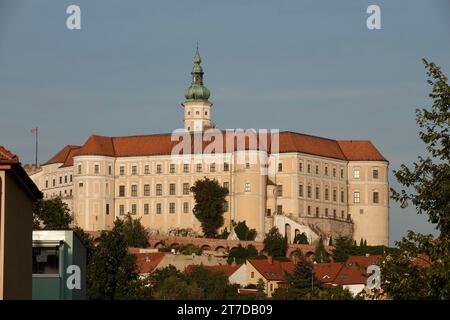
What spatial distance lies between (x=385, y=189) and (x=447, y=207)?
4693 inches

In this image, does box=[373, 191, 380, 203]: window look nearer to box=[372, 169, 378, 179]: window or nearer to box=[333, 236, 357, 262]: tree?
box=[372, 169, 378, 179]: window

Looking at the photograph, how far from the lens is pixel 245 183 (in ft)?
442

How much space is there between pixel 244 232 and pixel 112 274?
75.8 m

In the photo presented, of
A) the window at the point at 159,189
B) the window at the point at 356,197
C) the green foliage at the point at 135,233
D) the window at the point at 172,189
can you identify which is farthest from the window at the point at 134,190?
the window at the point at 356,197

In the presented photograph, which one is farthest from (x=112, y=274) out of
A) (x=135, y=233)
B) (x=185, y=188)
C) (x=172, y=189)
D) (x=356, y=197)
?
(x=356, y=197)

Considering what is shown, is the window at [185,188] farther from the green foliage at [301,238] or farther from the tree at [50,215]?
the tree at [50,215]

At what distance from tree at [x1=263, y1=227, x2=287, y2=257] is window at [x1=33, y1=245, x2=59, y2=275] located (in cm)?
9326

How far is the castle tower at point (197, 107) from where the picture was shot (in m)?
159

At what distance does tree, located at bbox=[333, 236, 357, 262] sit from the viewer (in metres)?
119

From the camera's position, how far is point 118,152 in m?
144

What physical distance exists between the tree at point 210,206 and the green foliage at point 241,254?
7914 millimetres

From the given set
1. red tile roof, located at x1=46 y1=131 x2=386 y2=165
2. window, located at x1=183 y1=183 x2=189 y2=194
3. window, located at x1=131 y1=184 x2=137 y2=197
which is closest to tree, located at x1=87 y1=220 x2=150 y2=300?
window, located at x1=183 y1=183 x2=189 y2=194
